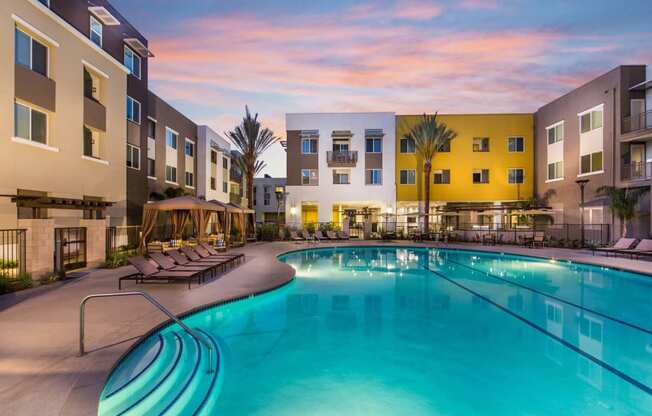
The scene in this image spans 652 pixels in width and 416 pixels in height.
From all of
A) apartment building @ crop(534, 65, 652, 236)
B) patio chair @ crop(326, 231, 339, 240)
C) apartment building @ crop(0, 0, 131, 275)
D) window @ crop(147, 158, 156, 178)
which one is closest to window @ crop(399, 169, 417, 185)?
patio chair @ crop(326, 231, 339, 240)

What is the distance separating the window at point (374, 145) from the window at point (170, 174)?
1660 cm

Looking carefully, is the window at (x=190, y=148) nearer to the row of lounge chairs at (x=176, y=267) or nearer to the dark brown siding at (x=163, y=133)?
the dark brown siding at (x=163, y=133)

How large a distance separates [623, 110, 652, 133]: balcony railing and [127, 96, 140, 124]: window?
29.8m

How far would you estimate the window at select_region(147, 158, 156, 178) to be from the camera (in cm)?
2248

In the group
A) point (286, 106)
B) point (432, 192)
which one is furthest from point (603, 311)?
point (286, 106)

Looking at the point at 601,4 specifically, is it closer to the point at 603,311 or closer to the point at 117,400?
the point at 603,311

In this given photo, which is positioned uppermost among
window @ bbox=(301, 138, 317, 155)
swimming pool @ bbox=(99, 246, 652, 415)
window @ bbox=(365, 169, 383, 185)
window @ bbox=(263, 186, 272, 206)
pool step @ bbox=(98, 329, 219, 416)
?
window @ bbox=(301, 138, 317, 155)

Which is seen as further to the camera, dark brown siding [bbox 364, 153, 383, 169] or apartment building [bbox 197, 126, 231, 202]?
dark brown siding [bbox 364, 153, 383, 169]

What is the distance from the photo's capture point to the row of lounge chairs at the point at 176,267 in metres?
9.50

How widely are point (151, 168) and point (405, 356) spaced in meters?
21.6

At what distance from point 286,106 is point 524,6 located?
22.2 metres

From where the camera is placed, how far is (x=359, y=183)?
1272 inches

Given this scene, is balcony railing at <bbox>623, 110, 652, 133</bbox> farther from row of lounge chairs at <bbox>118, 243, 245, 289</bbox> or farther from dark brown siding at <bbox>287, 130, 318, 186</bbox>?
row of lounge chairs at <bbox>118, 243, 245, 289</bbox>

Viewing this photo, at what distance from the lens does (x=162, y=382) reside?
4.83 metres
